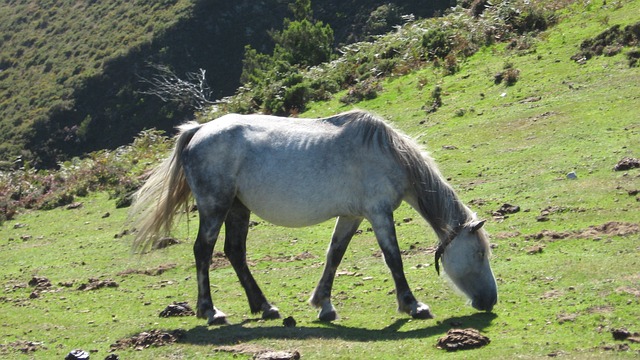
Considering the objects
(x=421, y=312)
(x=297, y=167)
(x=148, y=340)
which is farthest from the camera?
(x=297, y=167)

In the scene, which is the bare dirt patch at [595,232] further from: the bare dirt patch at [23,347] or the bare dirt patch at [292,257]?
the bare dirt patch at [23,347]

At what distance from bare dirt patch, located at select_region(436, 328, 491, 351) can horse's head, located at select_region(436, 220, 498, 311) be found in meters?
1.45

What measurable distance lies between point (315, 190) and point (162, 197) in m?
2.17

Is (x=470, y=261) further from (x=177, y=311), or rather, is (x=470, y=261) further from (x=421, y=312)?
(x=177, y=311)

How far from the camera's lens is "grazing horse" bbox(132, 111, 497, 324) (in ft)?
38.0

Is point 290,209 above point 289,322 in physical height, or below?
above

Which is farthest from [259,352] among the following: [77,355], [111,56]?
[111,56]

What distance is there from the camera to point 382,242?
1165cm

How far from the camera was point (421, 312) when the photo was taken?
1128 cm

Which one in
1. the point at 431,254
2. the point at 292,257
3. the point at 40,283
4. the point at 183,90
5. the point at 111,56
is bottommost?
the point at 183,90

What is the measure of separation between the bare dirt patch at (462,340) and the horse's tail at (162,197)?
4.50 metres

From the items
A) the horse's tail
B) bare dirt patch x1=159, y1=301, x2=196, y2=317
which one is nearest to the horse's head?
bare dirt patch x1=159, y1=301, x2=196, y2=317

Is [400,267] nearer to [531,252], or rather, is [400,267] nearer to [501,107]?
[531,252]

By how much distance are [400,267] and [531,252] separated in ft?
10.1
